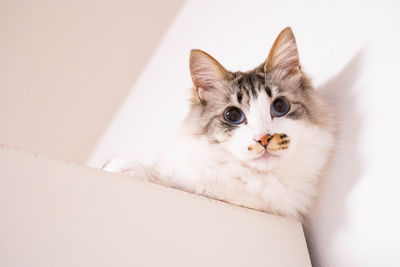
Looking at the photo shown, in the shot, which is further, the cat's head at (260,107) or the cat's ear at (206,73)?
the cat's ear at (206,73)

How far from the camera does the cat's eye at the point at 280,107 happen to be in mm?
868

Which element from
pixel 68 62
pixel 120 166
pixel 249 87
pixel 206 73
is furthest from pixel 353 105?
pixel 68 62

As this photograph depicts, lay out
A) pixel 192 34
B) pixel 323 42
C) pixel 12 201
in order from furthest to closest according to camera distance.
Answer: pixel 192 34
pixel 323 42
pixel 12 201

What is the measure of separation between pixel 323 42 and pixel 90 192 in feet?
2.89

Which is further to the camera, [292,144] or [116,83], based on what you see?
[116,83]

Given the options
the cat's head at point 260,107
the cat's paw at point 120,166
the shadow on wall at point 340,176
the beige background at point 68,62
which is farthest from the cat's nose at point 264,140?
the beige background at point 68,62

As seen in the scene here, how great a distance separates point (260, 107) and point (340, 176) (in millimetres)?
298

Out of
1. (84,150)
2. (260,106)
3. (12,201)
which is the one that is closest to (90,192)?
(12,201)

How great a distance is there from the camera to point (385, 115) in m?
0.72

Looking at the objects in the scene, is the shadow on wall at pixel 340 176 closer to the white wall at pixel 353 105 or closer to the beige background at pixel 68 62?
the white wall at pixel 353 105

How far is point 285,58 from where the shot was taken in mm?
977

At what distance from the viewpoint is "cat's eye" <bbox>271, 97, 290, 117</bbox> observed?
868 mm

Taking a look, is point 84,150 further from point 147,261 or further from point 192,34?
point 147,261

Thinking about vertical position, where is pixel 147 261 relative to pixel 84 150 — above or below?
above
